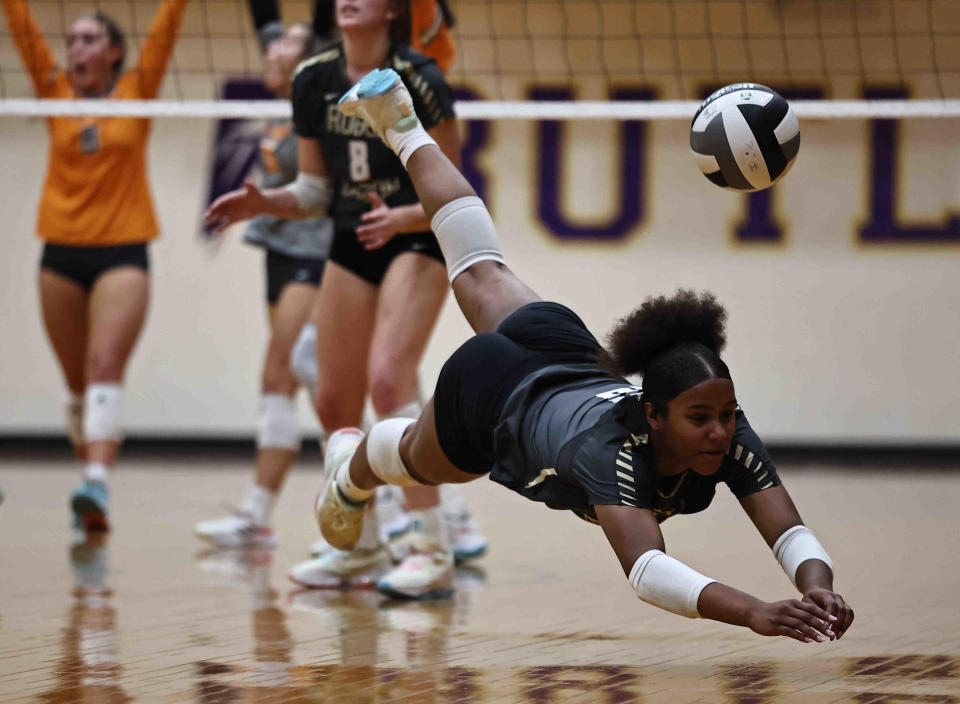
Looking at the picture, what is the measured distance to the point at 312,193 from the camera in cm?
479

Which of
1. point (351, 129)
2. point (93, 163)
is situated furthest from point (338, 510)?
point (93, 163)

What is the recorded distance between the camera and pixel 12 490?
7.89 metres

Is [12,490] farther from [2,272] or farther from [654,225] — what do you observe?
[654,225]

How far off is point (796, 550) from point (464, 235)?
127cm

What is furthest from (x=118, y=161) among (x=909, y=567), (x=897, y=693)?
(x=897, y=693)

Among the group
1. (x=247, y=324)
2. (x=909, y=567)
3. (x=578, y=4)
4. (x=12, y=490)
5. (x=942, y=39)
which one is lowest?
(x=909, y=567)

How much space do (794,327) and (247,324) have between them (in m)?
3.95

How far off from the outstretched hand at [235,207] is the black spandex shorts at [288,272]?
1.44 meters

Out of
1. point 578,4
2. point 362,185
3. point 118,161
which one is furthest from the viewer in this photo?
point 578,4

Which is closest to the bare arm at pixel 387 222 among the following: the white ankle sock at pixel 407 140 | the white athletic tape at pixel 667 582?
the white ankle sock at pixel 407 140

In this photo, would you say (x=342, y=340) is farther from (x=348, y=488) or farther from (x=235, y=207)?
(x=348, y=488)

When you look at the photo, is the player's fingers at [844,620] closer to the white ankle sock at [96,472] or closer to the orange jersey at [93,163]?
the white ankle sock at [96,472]

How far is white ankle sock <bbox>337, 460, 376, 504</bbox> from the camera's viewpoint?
3.99 m

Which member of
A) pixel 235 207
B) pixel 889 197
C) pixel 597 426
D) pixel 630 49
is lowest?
pixel 597 426
